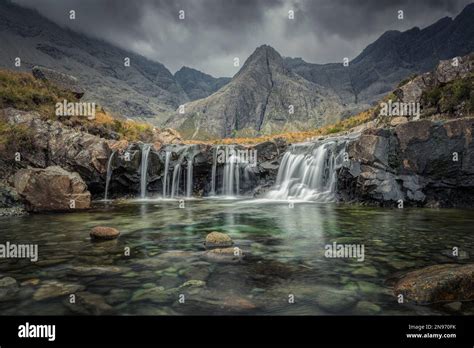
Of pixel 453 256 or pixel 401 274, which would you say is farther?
pixel 453 256

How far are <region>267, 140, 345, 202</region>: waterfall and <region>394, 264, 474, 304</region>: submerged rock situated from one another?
62.2ft

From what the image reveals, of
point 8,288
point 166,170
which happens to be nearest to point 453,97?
point 166,170

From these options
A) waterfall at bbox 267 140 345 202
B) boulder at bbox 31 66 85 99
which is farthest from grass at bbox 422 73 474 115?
boulder at bbox 31 66 85 99

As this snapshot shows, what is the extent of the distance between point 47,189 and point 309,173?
19.1m

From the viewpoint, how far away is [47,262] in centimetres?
904

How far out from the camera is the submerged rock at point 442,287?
6000 millimetres

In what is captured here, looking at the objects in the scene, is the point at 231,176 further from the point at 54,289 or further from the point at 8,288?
the point at 8,288

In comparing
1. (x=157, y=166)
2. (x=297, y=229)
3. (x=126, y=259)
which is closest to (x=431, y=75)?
(x=157, y=166)

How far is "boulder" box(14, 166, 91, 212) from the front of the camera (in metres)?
18.8

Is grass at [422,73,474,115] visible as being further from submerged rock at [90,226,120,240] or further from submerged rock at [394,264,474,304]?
submerged rock at [90,226,120,240]

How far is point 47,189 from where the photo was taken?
19234 millimetres

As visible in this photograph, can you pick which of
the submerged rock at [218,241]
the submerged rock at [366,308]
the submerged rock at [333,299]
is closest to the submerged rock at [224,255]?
the submerged rock at [218,241]

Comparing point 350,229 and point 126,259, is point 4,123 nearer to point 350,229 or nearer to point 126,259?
point 126,259
